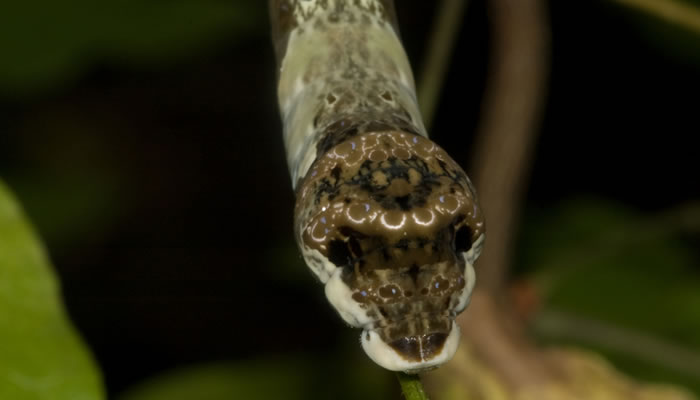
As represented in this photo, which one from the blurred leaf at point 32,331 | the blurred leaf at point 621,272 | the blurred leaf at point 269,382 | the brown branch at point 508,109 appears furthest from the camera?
the blurred leaf at point 621,272

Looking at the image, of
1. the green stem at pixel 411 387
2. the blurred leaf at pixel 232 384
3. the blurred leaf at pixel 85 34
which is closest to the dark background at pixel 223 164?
the blurred leaf at pixel 85 34

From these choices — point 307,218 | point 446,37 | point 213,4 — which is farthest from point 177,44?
point 307,218

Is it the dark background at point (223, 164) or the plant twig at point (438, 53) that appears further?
the dark background at point (223, 164)

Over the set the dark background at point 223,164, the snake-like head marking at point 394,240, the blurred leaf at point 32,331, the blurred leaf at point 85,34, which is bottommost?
the dark background at point 223,164

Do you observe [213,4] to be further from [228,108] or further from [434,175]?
[434,175]

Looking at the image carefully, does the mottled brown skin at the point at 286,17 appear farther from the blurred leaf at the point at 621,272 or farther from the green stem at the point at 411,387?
the blurred leaf at the point at 621,272

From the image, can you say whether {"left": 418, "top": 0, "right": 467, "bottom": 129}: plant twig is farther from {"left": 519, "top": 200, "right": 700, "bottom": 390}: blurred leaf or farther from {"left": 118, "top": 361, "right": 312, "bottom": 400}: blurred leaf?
{"left": 118, "top": 361, "right": 312, "bottom": 400}: blurred leaf
